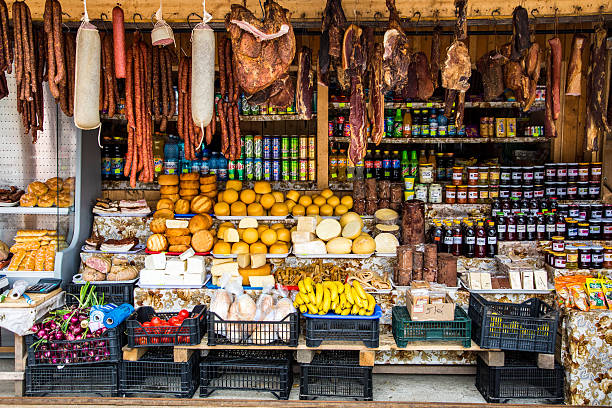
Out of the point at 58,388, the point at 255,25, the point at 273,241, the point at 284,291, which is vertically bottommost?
the point at 58,388

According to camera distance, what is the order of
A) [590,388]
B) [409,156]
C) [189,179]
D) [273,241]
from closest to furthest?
[590,388] < [273,241] < [189,179] < [409,156]

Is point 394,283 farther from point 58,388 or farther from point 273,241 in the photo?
point 58,388

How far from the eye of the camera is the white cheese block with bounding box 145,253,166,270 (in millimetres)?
5242

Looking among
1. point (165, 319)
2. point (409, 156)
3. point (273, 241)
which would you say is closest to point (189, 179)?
point (273, 241)

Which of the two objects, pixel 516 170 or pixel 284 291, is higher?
pixel 516 170

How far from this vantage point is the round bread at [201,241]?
18.2ft

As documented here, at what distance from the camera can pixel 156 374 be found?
16.0 feet

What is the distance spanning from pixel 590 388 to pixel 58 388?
4.61m

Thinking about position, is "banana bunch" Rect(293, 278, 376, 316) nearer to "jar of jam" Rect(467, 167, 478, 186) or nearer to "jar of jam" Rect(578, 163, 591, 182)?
"jar of jam" Rect(467, 167, 478, 186)

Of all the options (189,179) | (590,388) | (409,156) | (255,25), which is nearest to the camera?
(255,25)

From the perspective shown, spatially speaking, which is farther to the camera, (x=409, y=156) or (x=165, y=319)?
(x=409, y=156)

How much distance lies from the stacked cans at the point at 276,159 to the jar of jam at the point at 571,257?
2.76 meters

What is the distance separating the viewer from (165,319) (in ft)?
16.4

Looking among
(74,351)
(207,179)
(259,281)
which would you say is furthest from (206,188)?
(74,351)
